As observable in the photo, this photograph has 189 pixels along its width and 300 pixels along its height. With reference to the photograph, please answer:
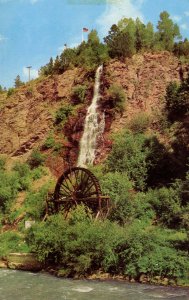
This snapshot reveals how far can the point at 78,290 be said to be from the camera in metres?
17.4

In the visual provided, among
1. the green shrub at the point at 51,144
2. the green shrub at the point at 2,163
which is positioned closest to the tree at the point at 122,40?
the green shrub at the point at 51,144

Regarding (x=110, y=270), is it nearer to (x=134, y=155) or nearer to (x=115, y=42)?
(x=134, y=155)

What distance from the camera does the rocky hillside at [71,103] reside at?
120ft

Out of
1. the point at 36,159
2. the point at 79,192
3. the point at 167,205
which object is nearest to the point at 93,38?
the point at 36,159

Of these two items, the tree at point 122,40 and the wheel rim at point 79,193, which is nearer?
the wheel rim at point 79,193

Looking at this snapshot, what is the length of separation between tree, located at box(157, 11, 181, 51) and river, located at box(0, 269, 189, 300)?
2924 centimetres

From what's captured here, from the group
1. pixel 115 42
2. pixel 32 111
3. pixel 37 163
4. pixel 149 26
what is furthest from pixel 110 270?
pixel 149 26

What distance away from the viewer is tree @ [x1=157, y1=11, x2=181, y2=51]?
41906mm

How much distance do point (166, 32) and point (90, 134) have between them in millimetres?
14952

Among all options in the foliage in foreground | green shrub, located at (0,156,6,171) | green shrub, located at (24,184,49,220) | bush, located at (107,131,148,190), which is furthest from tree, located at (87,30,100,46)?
the foliage in foreground

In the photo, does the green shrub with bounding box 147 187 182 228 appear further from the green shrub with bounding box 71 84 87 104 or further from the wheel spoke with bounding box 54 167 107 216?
the green shrub with bounding box 71 84 87 104

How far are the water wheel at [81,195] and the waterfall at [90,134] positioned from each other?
16.6 feet

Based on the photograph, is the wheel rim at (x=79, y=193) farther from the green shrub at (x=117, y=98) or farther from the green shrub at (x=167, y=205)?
the green shrub at (x=117, y=98)

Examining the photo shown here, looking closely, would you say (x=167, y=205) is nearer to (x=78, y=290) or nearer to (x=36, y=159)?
(x=78, y=290)
